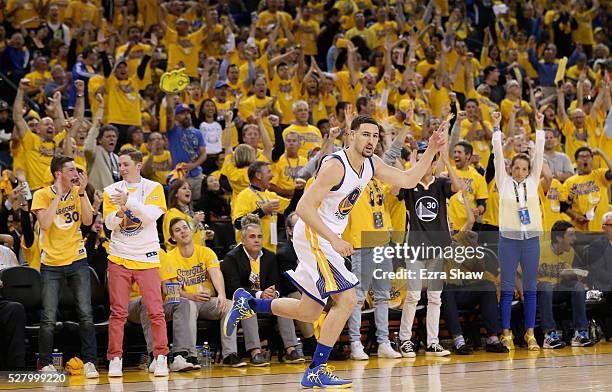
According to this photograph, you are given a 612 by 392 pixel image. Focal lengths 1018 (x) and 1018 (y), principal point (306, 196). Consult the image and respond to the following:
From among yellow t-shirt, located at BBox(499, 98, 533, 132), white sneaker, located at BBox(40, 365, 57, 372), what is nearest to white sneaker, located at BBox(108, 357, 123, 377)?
white sneaker, located at BBox(40, 365, 57, 372)

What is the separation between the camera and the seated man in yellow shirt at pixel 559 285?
39.7 feet

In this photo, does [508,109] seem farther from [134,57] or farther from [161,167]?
[161,167]

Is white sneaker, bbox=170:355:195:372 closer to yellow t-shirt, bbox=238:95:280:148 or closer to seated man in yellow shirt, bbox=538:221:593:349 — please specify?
seated man in yellow shirt, bbox=538:221:593:349

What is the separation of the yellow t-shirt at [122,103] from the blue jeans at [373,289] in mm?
5604

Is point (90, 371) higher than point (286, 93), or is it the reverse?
point (286, 93)

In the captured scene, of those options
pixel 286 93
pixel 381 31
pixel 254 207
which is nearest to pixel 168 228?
pixel 254 207

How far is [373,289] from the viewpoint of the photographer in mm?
11453

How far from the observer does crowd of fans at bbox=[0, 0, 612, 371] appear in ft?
37.2

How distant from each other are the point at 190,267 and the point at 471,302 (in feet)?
11.3

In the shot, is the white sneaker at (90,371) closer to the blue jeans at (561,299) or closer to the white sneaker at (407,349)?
the white sneaker at (407,349)

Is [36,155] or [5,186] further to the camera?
[36,155]

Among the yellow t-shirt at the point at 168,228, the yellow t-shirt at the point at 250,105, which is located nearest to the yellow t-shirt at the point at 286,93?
the yellow t-shirt at the point at 250,105

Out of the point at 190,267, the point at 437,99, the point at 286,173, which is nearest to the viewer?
the point at 190,267

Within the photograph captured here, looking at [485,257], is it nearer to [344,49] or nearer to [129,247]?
[129,247]
